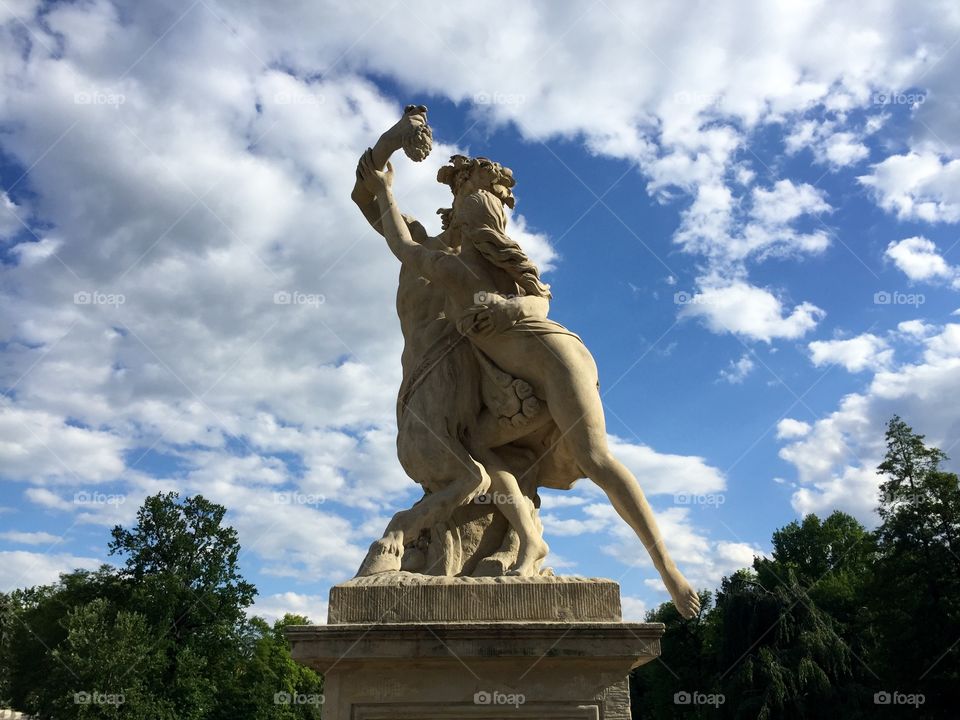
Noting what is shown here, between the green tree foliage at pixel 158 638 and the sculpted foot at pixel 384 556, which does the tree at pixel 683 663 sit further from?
the sculpted foot at pixel 384 556

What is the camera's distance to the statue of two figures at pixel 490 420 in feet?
18.8

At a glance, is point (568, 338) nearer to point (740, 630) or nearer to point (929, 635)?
point (929, 635)

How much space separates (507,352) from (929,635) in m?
19.9

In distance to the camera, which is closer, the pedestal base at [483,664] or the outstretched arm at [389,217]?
the pedestal base at [483,664]

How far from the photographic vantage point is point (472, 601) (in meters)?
5.12

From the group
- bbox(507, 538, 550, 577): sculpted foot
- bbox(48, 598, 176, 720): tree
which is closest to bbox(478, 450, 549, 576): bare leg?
bbox(507, 538, 550, 577): sculpted foot

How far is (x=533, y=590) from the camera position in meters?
5.16

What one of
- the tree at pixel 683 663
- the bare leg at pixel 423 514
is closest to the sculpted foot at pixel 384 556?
the bare leg at pixel 423 514

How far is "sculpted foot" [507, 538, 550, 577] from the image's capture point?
5.47m

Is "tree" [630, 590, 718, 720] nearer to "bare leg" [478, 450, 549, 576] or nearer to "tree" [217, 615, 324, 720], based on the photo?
"tree" [217, 615, 324, 720]

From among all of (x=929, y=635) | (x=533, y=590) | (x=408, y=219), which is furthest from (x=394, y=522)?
(x=929, y=635)

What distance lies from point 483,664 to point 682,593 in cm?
155

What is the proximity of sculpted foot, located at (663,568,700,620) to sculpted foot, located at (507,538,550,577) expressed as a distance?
0.89 metres

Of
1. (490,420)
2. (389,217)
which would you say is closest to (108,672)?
(389,217)
